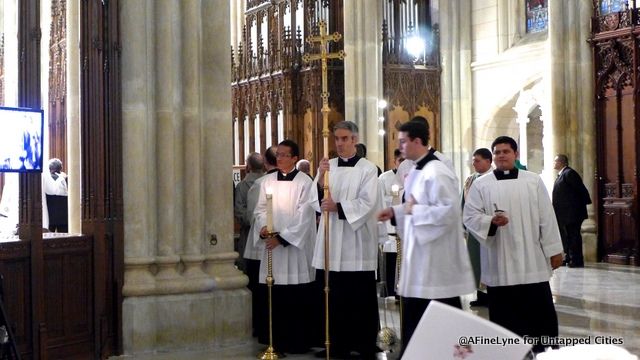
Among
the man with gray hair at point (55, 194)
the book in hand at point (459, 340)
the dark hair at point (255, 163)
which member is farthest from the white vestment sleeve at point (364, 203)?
the man with gray hair at point (55, 194)

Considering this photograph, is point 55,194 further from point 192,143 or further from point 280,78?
point 192,143

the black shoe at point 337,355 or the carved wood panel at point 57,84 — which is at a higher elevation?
the carved wood panel at point 57,84

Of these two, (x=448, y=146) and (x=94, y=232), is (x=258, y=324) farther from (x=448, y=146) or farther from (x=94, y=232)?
(x=448, y=146)

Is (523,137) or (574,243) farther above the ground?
(523,137)

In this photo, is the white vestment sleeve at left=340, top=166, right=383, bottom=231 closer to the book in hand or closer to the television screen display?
the television screen display

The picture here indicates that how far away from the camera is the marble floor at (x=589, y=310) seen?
669 centimetres

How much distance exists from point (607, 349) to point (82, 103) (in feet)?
19.0

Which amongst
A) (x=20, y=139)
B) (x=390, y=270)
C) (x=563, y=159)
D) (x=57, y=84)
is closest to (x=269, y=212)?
(x=20, y=139)

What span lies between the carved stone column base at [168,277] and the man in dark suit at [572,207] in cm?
700

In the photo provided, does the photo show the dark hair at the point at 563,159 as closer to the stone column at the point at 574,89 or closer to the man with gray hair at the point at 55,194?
the stone column at the point at 574,89

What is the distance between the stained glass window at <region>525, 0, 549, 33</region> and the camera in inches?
610

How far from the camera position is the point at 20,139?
221 inches

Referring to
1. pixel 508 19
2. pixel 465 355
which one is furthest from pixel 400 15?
pixel 465 355

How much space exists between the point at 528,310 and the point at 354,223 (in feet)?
4.75
